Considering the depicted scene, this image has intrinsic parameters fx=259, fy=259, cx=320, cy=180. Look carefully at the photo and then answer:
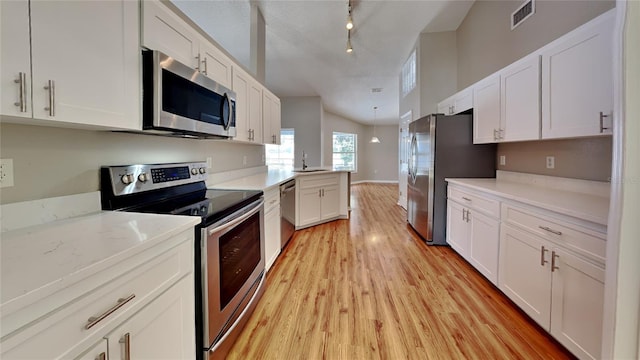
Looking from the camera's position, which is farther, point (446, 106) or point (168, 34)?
point (446, 106)

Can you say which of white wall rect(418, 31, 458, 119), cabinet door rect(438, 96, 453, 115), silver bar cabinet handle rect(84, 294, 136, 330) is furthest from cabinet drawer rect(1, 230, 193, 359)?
white wall rect(418, 31, 458, 119)

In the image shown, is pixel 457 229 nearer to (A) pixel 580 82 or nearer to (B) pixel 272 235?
(A) pixel 580 82

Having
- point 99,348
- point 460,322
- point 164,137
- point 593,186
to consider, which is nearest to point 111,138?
point 164,137

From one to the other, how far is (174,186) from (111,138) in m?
0.48

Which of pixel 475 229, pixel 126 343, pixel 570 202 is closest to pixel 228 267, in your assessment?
pixel 126 343

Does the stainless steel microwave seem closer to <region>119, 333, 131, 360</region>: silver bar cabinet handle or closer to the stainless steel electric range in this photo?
the stainless steel electric range

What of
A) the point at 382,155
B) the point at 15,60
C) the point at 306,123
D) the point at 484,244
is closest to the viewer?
the point at 15,60

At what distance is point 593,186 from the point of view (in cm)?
191

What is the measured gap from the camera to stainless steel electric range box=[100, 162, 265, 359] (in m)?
1.30

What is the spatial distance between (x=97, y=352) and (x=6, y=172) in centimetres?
84

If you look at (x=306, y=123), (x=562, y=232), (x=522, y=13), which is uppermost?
(x=522, y=13)

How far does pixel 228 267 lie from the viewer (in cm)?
152

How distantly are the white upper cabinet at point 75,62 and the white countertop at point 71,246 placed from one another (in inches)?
16.9

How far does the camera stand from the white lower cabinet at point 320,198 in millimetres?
3936
